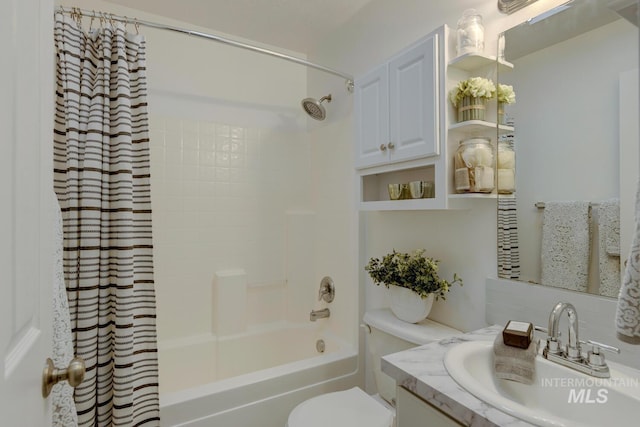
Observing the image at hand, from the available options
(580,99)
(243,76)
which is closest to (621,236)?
(580,99)

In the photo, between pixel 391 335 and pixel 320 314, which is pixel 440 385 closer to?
pixel 391 335

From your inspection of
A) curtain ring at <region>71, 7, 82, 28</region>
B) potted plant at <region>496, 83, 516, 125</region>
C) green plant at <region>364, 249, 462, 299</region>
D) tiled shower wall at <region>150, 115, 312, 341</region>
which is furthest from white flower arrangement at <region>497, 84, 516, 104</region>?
curtain ring at <region>71, 7, 82, 28</region>

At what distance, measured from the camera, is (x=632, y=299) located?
44 cm

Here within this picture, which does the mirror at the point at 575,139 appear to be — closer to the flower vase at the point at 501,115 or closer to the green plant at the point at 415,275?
the flower vase at the point at 501,115

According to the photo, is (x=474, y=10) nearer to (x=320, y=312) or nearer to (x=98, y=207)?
(x=98, y=207)

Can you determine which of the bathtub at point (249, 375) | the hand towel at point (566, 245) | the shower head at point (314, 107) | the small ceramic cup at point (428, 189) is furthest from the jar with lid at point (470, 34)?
the bathtub at point (249, 375)

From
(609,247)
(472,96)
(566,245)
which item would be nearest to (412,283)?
(566,245)

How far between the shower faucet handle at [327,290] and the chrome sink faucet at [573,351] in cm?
140

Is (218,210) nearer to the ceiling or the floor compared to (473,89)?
nearer to the floor

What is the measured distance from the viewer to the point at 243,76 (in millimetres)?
2379

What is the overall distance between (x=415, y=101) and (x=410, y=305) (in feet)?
2.79

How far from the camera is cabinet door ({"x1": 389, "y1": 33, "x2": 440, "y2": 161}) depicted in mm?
1271

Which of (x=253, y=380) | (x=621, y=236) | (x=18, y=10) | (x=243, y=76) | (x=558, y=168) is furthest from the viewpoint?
(x=243, y=76)

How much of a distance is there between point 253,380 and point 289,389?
20 centimetres
